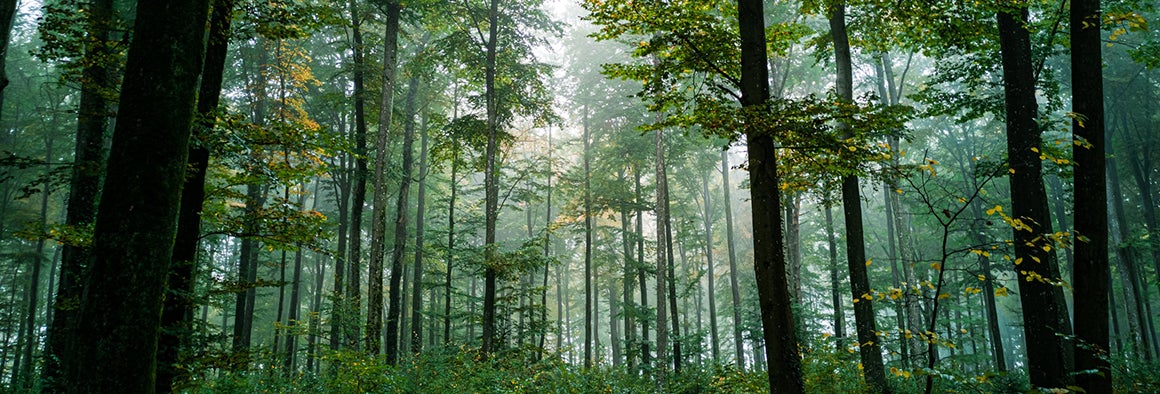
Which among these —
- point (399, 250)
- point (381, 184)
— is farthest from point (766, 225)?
point (399, 250)

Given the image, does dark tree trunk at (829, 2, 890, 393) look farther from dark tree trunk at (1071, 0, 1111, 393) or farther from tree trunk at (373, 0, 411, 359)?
tree trunk at (373, 0, 411, 359)

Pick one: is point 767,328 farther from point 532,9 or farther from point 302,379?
point 532,9

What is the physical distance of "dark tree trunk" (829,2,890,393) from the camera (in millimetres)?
9102

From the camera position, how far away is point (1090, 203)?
639 cm

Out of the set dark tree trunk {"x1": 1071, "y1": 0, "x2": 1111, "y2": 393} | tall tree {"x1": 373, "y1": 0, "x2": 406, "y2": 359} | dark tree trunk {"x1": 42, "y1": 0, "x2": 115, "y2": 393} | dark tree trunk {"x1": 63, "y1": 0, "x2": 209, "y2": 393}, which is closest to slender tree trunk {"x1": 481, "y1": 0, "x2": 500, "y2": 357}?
tall tree {"x1": 373, "y1": 0, "x2": 406, "y2": 359}

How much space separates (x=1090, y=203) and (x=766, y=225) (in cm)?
415

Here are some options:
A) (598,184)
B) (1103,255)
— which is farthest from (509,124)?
(1103,255)

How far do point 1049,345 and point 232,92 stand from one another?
2464 cm

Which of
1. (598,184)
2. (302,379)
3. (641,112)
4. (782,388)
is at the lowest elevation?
(302,379)

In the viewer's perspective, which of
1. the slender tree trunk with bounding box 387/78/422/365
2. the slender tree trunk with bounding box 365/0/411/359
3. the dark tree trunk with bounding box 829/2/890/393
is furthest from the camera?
the slender tree trunk with bounding box 387/78/422/365

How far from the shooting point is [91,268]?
3.63 meters

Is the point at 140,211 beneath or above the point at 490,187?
beneath

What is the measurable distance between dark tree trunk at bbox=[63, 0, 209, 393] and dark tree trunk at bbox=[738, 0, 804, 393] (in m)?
5.75

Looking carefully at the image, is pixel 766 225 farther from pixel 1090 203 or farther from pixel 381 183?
pixel 381 183
